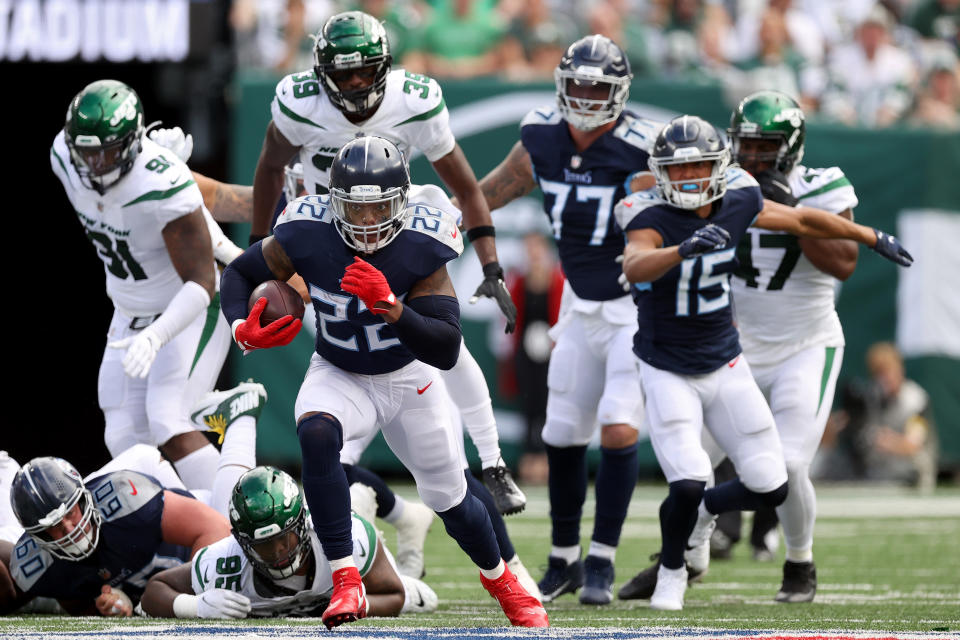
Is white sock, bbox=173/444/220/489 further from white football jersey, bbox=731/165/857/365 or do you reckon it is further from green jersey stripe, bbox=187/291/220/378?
white football jersey, bbox=731/165/857/365

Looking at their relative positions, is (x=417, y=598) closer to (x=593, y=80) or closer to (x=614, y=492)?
(x=614, y=492)

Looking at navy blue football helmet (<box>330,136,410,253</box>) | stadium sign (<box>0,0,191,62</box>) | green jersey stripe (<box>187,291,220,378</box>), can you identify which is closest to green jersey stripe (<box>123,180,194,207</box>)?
green jersey stripe (<box>187,291,220,378</box>)

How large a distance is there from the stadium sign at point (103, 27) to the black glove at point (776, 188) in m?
4.55

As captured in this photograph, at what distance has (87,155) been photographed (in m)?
5.54

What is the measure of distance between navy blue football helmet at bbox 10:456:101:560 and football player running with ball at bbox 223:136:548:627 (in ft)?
2.87

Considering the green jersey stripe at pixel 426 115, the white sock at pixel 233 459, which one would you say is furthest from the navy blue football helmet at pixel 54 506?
the green jersey stripe at pixel 426 115

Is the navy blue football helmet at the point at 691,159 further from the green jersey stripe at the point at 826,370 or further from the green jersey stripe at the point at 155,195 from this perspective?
the green jersey stripe at the point at 155,195

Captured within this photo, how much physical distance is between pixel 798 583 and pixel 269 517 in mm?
2078

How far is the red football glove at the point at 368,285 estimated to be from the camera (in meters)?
4.18

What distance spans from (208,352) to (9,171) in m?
5.11

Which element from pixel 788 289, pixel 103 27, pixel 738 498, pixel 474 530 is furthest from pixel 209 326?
pixel 103 27

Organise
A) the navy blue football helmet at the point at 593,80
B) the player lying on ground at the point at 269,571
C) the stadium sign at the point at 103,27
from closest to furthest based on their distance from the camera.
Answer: the player lying on ground at the point at 269,571 → the navy blue football helmet at the point at 593,80 → the stadium sign at the point at 103,27

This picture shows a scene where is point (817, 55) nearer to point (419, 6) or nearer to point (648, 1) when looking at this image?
point (648, 1)

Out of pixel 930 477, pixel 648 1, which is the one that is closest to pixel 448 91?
pixel 648 1
